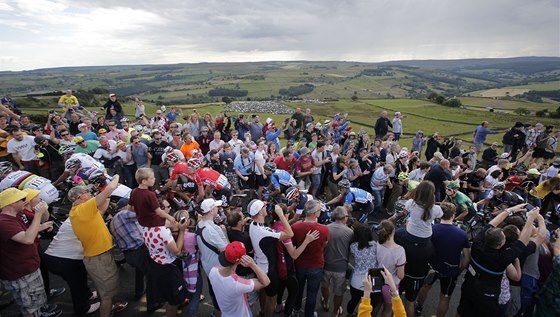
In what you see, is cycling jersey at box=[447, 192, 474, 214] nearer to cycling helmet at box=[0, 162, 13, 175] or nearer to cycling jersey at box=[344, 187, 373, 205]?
cycling jersey at box=[344, 187, 373, 205]

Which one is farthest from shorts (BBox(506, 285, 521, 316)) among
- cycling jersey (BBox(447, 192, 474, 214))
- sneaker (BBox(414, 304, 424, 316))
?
cycling jersey (BBox(447, 192, 474, 214))

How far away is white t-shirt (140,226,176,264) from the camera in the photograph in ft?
14.6

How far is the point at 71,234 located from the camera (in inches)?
186

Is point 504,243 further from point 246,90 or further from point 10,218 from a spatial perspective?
point 246,90

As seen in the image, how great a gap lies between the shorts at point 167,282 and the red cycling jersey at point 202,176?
2.60m

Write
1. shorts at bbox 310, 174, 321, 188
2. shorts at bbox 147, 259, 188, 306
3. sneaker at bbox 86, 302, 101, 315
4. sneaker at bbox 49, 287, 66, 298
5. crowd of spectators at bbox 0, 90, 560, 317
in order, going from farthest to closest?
shorts at bbox 310, 174, 321, 188 → sneaker at bbox 49, 287, 66, 298 → sneaker at bbox 86, 302, 101, 315 → shorts at bbox 147, 259, 188, 306 → crowd of spectators at bbox 0, 90, 560, 317

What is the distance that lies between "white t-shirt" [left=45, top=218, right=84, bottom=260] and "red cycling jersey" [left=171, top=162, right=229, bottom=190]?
2.71 meters

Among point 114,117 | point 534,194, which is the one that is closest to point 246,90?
point 114,117

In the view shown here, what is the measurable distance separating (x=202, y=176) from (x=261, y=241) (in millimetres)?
3281

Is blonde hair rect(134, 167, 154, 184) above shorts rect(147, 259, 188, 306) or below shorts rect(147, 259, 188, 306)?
above

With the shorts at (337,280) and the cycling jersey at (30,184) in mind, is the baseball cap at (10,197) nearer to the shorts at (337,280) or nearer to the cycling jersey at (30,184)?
the cycling jersey at (30,184)

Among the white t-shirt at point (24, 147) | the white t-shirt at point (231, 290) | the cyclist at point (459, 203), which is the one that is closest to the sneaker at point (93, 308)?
the white t-shirt at point (231, 290)

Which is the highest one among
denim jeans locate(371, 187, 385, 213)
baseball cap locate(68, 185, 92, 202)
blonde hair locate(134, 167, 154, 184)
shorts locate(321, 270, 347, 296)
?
blonde hair locate(134, 167, 154, 184)

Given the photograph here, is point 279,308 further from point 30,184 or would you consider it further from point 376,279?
point 30,184
